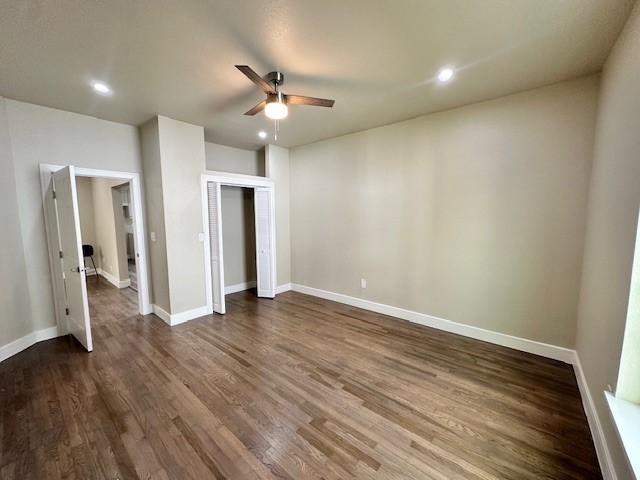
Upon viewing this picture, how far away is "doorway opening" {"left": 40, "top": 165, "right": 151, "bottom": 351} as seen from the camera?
2.88m

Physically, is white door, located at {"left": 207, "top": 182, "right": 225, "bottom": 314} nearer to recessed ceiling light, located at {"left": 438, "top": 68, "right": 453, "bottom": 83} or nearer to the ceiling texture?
the ceiling texture

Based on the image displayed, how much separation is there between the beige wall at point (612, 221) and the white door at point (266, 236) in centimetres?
402

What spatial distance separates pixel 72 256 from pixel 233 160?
281 centimetres

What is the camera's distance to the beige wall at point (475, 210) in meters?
2.54

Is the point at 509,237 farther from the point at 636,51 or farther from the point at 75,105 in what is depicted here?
the point at 75,105

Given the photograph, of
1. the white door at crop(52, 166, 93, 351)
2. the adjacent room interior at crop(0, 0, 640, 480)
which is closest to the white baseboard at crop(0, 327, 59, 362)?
the adjacent room interior at crop(0, 0, 640, 480)

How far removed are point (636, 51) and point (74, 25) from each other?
3511 mm

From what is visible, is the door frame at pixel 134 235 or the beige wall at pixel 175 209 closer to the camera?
the door frame at pixel 134 235

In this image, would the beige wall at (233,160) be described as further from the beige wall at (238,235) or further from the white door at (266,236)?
the white door at (266,236)

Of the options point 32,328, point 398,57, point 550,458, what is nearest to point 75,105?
point 32,328

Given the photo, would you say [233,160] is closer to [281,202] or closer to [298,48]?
[281,202]

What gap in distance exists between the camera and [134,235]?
378 cm

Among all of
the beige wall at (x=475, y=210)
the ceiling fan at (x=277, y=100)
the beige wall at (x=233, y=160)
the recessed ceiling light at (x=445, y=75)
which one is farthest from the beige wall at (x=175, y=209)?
the recessed ceiling light at (x=445, y=75)

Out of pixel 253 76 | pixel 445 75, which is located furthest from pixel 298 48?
pixel 445 75
